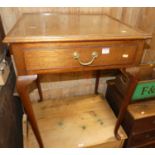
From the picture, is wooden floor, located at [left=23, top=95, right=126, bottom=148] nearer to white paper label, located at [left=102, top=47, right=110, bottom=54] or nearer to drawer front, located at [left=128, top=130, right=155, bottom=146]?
drawer front, located at [left=128, top=130, right=155, bottom=146]

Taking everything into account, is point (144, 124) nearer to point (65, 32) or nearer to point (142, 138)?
point (142, 138)

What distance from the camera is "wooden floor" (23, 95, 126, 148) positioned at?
1022 millimetres

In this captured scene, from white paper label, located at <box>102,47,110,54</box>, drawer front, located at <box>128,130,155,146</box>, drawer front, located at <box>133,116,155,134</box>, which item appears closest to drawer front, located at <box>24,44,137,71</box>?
white paper label, located at <box>102,47,110,54</box>

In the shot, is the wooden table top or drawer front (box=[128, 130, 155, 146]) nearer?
the wooden table top

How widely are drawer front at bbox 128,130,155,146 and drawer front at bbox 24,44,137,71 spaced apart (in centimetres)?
67

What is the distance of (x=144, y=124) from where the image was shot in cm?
107

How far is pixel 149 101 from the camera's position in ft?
3.81

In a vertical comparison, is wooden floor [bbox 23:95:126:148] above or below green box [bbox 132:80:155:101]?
below

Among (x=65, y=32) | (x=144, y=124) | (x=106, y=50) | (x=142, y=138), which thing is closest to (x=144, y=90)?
(x=144, y=124)

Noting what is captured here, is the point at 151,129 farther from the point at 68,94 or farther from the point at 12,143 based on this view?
the point at 12,143

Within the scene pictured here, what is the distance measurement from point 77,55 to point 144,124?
75 centimetres

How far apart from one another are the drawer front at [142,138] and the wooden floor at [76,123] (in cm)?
10

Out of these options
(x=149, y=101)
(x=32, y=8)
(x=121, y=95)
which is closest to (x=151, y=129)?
(x=149, y=101)

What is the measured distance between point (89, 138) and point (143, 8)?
1009 mm
